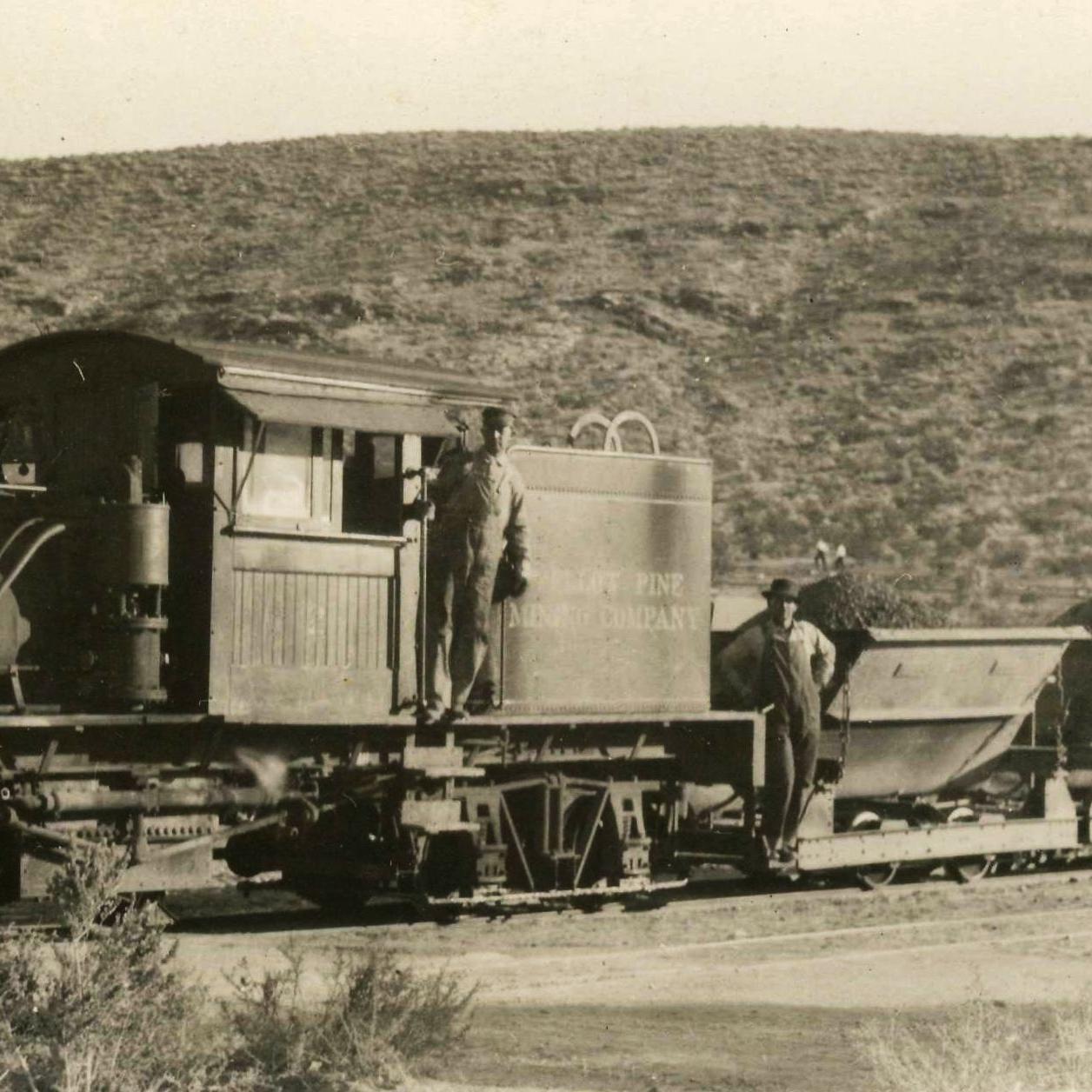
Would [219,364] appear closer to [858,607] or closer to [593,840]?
[593,840]

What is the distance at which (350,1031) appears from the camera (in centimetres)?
719

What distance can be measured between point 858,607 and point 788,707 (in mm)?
9038

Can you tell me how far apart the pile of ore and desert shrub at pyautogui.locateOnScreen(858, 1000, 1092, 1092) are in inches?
504

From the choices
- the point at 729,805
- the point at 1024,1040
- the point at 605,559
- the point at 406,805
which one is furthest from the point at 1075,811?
the point at 1024,1040

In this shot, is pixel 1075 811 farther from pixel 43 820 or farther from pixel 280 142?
pixel 280 142

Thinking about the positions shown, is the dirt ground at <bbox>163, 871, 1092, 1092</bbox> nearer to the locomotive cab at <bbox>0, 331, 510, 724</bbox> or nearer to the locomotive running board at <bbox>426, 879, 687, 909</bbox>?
the locomotive running board at <bbox>426, 879, 687, 909</bbox>

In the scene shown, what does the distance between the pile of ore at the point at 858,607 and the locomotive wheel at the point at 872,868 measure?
6.52 meters

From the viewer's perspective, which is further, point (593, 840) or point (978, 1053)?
point (593, 840)

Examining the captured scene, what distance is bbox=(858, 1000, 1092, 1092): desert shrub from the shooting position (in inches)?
254

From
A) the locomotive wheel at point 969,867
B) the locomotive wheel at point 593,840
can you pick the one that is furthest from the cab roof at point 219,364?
the locomotive wheel at point 969,867

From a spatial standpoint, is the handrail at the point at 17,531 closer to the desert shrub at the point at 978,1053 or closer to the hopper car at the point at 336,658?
the hopper car at the point at 336,658

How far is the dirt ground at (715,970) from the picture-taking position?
7633 millimetres

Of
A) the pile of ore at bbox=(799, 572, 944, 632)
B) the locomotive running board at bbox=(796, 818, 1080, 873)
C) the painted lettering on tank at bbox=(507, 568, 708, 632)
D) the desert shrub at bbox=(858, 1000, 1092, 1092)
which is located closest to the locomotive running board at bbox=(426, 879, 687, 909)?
the locomotive running board at bbox=(796, 818, 1080, 873)

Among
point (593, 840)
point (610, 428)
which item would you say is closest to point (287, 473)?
point (610, 428)
